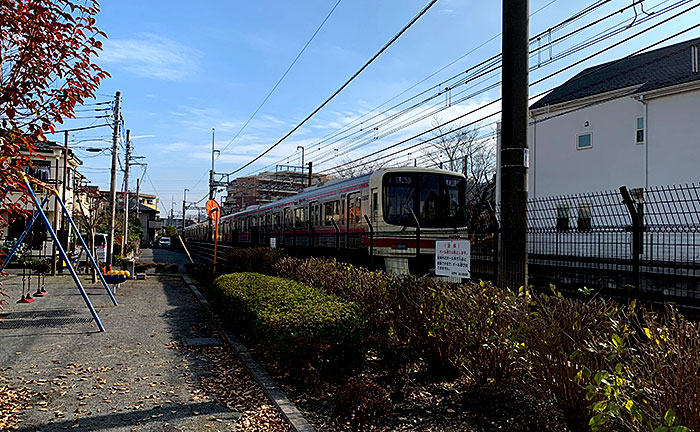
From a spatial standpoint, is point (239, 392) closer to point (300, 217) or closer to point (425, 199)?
point (425, 199)

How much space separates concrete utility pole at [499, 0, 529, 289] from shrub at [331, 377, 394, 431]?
2.60 metres

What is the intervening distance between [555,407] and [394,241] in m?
9.24

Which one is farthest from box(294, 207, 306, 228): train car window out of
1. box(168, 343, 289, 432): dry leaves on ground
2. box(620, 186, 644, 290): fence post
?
box(620, 186, 644, 290): fence post

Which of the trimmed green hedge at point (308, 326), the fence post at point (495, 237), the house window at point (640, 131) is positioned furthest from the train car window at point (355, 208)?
the house window at point (640, 131)

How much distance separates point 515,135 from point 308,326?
3.09m

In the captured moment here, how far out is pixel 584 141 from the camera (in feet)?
76.2

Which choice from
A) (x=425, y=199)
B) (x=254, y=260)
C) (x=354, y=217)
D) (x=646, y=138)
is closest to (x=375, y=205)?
(x=425, y=199)

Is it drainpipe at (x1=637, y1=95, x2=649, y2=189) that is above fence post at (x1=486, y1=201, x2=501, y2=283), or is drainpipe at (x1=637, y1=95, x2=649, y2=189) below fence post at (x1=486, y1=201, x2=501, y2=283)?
above

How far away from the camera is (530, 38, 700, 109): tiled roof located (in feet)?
64.3

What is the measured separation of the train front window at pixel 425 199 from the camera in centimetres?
1362

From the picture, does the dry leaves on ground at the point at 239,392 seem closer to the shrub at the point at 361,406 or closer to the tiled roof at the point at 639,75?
the shrub at the point at 361,406

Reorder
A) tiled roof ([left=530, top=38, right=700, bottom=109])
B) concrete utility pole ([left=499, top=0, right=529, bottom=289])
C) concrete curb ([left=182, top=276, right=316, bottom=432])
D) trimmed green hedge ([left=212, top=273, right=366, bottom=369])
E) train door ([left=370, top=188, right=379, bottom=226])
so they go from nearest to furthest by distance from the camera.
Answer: concrete curb ([left=182, top=276, right=316, bottom=432])
trimmed green hedge ([left=212, top=273, right=366, bottom=369])
concrete utility pole ([left=499, top=0, right=529, bottom=289])
train door ([left=370, top=188, right=379, bottom=226])
tiled roof ([left=530, top=38, right=700, bottom=109])

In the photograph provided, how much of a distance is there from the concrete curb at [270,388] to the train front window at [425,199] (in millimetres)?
6046

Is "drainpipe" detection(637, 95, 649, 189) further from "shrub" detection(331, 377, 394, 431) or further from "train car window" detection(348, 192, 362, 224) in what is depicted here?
"shrub" detection(331, 377, 394, 431)
